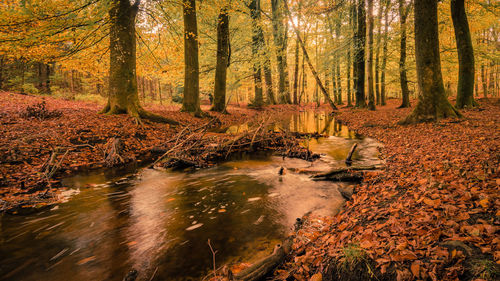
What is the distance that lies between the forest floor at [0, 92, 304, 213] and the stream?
0.55 metres

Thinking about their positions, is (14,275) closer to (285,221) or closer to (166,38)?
(285,221)

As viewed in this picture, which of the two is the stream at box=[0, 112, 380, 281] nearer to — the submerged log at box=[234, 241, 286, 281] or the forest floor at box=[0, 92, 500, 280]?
the submerged log at box=[234, 241, 286, 281]

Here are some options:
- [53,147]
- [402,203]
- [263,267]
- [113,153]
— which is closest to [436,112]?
[402,203]

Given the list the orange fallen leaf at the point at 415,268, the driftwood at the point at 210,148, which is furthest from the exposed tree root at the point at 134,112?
the orange fallen leaf at the point at 415,268

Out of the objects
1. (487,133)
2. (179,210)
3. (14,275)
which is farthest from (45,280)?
(487,133)

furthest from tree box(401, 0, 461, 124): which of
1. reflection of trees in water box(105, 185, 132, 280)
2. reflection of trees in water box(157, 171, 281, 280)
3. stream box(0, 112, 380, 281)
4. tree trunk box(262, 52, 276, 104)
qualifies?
tree trunk box(262, 52, 276, 104)

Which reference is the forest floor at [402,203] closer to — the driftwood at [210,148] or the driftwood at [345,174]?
the driftwood at [345,174]

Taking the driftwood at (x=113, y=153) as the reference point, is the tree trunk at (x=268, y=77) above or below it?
above

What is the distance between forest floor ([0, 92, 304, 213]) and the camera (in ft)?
16.8

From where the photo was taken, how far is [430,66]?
8633 millimetres

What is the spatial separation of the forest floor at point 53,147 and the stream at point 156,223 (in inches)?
21.7

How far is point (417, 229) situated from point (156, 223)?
4.06 meters

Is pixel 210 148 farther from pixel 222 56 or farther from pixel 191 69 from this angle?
pixel 222 56

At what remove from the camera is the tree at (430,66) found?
860 cm
